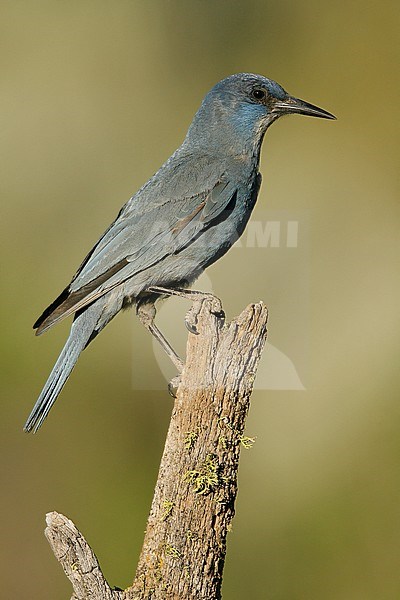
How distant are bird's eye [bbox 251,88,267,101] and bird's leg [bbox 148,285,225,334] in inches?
32.9

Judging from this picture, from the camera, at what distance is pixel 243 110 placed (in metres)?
3.57

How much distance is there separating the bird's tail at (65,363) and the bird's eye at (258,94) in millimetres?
1057

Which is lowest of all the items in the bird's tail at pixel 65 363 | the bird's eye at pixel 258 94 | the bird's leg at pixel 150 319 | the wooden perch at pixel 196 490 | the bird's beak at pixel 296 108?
the wooden perch at pixel 196 490

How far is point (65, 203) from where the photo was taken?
4328mm

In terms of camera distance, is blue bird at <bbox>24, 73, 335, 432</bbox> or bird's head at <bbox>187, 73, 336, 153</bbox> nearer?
blue bird at <bbox>24, 73, 335, 432</bbox>

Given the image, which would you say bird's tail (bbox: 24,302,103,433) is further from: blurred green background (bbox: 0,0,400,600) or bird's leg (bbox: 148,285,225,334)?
blurred green background (bbox: 0,0,400,600)

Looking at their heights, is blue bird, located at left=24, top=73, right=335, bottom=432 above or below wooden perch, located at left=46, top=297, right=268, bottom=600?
above

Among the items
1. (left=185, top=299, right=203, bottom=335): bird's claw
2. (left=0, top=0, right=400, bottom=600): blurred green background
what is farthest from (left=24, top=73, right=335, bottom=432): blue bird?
(left=0, top=0, right=400, bottom=600): blurred green background

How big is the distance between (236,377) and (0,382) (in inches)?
82.4

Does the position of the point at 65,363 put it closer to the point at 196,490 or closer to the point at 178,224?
the point at 178,224

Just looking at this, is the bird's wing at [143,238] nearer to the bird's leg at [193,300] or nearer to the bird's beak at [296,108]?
the bird's leg at [193,300]

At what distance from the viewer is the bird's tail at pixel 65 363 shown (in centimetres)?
302

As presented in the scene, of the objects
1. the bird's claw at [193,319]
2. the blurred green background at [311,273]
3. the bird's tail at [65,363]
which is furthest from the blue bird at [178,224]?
the blurred green background at [311,273]

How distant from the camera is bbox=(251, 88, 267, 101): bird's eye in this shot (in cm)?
352
